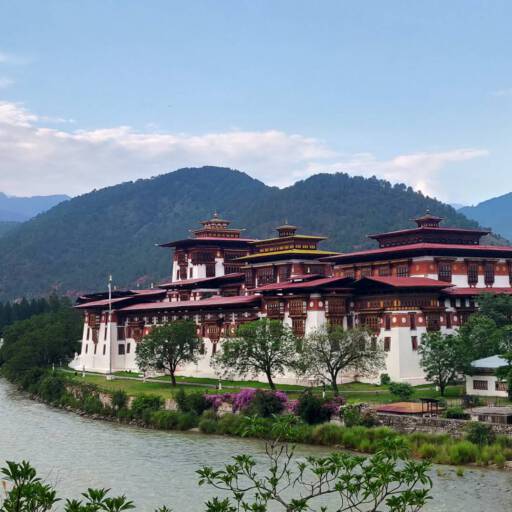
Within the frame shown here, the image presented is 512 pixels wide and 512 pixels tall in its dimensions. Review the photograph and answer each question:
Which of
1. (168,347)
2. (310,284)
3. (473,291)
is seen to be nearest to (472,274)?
(473,291)

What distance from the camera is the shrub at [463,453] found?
49438 millimetres

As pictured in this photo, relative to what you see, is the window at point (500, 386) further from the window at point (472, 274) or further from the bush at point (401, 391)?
the window at point (472, 274)

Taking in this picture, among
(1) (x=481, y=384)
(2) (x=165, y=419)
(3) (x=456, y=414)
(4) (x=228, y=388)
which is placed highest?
(1) (x=481, y=384)

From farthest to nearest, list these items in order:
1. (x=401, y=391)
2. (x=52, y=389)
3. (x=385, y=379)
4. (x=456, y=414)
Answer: (x=52, y=389), (x=385, y=379), (x=401, y=391), (x=456, y=414)

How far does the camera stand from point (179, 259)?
123 metres

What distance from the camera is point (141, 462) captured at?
52.8 m

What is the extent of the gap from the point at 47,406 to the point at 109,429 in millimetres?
18521

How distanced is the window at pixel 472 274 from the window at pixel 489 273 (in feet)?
4.38

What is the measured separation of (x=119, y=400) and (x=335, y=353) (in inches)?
725

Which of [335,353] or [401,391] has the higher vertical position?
[335,353]

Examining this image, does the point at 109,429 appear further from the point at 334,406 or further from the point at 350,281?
the point at 350,281

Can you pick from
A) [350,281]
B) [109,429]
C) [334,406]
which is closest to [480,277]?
[350,281]

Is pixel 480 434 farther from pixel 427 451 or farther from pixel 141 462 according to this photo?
pixel 141 462

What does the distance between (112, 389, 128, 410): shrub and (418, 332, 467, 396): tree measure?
80.4ft
